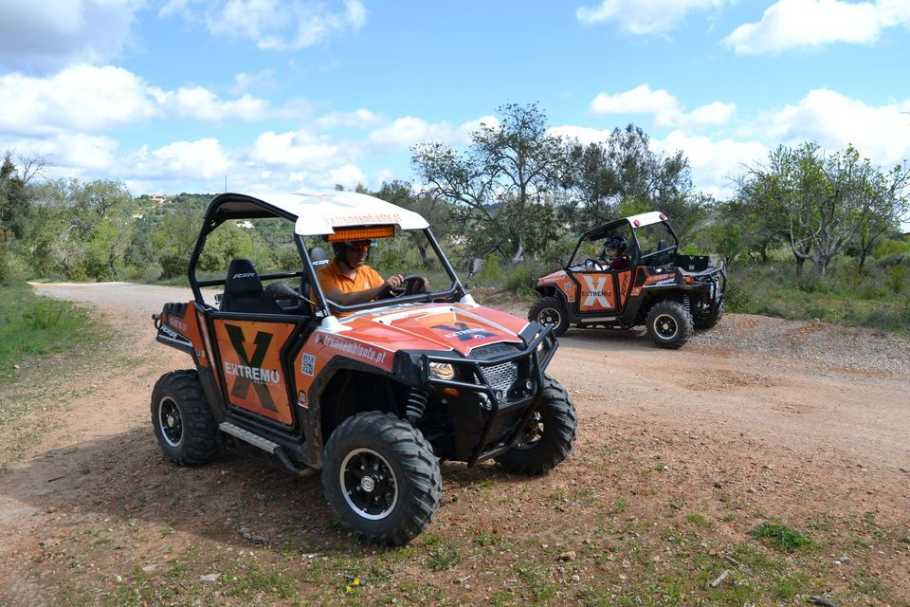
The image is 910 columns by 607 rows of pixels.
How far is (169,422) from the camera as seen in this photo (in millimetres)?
6176

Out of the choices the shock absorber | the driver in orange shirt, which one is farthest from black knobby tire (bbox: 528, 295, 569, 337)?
the shock absorber

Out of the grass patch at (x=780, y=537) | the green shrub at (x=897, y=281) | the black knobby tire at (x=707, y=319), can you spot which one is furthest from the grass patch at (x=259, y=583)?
the green shrub at (x=897, y=281)

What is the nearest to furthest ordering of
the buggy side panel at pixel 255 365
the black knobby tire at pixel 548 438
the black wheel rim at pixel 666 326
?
the buggy side panel at pixel 255 365 → the black knobby tire at pixel 548 438 → the black wheel rim at pixel 666 326

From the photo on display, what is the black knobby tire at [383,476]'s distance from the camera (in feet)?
13.7

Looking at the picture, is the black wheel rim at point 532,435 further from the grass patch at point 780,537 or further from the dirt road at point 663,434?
the grass patch at point 780,537

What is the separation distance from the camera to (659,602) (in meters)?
3.69

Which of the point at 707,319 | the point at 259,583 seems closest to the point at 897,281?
the point at 707,319

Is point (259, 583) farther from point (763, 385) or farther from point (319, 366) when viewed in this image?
point (763, 385)

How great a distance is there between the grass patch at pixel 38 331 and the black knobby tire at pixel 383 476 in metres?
8.45

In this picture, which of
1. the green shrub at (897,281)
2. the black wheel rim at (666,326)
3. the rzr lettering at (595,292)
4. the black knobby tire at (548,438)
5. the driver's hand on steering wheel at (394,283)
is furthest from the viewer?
the green shrub at (897,281)

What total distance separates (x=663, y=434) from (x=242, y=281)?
375 centimetres

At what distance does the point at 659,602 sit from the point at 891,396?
6.21 metres

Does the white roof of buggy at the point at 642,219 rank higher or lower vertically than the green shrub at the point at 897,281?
higher

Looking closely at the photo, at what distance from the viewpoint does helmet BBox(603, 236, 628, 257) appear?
12.3 meters
